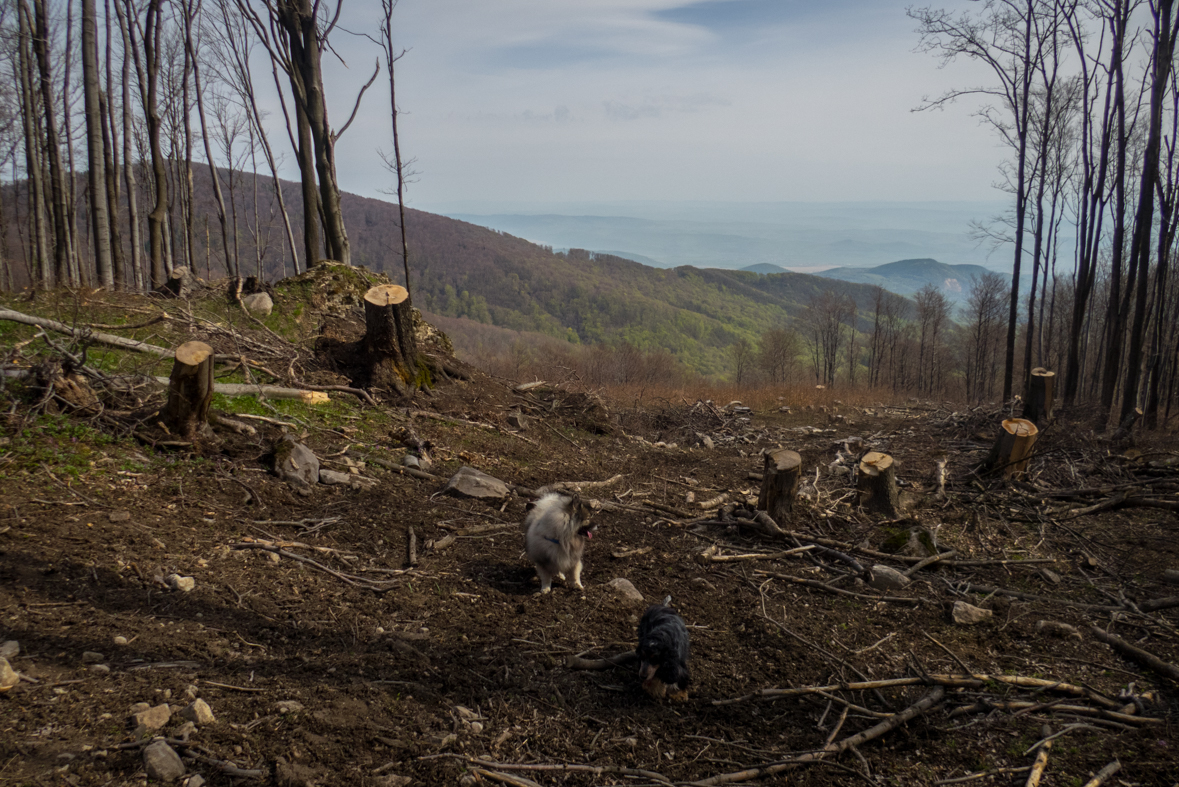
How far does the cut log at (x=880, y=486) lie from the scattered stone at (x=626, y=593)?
3.54m

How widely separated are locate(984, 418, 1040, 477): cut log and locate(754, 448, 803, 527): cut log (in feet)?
11.9

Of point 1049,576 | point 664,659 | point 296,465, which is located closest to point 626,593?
point 664,659

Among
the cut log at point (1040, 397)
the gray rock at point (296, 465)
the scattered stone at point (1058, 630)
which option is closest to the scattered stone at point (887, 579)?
the scattered stone at point (1058, 630)

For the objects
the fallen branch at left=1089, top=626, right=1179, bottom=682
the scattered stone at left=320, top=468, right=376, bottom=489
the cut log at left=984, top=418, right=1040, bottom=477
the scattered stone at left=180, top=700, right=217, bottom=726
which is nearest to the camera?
the scattered stone at left=180, top=700, right=217, bottom=726

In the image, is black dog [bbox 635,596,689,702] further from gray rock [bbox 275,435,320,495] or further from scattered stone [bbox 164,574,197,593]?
gray rock [bbox 275,435,320,495]

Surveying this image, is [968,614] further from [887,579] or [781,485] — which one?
[781,485]

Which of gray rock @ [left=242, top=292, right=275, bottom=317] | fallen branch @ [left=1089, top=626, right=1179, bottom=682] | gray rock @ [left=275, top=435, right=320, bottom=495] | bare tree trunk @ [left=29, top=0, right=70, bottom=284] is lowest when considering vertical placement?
fallen branch @ [left=1089, top=626, right=1179, bottom=682]

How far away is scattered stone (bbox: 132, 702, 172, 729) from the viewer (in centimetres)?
259

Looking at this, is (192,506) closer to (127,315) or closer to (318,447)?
(318,447)

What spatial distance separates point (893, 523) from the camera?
6516 mm

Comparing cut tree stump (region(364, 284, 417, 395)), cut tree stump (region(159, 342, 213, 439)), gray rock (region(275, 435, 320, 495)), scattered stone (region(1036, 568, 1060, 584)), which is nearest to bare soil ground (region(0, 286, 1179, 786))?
scattered stone (region(1036, 568, 1060, 584))

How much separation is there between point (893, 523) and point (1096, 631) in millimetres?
2292

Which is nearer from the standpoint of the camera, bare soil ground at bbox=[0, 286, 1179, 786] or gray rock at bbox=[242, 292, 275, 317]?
bare soil ground at bbox=[0, 286, 1179, 786]

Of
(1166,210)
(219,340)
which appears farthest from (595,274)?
(219,340)
